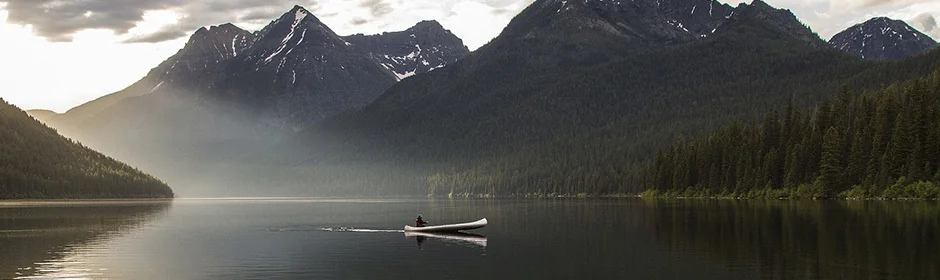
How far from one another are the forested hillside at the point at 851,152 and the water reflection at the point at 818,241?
36.1 meters

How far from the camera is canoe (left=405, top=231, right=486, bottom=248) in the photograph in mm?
87500

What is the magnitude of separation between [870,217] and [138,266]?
73.8 meters

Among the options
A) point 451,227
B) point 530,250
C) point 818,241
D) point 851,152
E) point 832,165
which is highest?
point 851,152

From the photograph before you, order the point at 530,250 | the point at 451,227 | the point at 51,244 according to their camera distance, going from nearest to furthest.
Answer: the point at 530,250
the point at 51,244
the point at 451,227

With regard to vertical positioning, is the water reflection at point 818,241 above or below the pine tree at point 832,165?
below

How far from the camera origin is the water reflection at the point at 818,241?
184 ft

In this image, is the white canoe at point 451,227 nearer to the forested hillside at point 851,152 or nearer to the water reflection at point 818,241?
the water reflection at point 818,241

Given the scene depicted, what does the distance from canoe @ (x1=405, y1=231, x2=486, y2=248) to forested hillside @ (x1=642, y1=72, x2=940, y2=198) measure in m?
81.1

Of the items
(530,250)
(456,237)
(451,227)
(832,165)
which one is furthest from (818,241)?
(832,165)

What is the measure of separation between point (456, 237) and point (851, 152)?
9364cm

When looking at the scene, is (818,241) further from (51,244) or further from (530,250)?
(51,244)

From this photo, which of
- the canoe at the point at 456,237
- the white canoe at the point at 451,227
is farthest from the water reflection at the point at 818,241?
the white canoe at the point at 451,227

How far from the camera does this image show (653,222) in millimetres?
106875

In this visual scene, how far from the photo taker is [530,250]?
2970 inches
